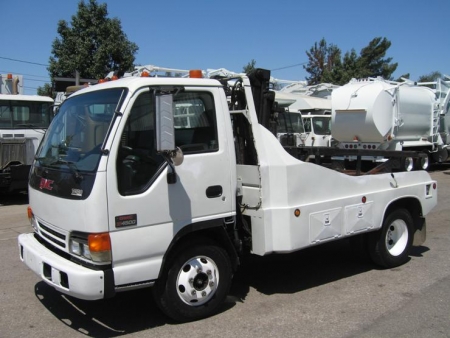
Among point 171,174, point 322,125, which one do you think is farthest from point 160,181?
point 322,125

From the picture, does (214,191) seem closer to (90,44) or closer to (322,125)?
(322,125)

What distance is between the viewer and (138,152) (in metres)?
3.79

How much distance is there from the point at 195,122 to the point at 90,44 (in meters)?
18.8

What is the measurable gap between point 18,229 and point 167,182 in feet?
18.1

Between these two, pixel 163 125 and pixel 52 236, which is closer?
pixel 163 125

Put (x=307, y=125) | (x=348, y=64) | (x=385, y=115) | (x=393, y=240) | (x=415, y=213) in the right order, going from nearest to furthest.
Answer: (x=393, y=240)
(x=415, y=213)
(x=385, y=115)
(x=307, y=125)
(x=348, y=64)

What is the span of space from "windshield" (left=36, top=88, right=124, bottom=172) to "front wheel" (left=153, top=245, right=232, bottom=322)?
120cm

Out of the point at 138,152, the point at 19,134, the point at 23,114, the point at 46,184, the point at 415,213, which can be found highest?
the point at 23,114

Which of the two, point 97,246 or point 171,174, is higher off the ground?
point 171,174

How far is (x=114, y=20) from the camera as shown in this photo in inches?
847

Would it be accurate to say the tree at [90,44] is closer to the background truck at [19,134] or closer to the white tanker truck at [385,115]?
the background truck at [19,134]

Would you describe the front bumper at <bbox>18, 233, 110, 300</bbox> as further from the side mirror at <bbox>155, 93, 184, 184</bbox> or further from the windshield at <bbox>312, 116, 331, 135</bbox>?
the windshield at <bbox>312, 116, 331, 135</bbox>

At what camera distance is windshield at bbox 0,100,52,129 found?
11102 mm

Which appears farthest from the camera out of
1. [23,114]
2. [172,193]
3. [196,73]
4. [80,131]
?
[23,114]
